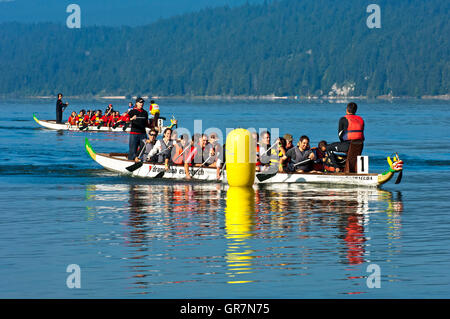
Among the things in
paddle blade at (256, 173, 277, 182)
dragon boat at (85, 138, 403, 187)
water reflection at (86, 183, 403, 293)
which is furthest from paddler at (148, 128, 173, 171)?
paddle blade at (256, 173, 277, 182)

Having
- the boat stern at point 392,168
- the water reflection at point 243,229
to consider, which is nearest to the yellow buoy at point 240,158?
the water reflection at point 243,229

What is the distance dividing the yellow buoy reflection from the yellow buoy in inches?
11.3

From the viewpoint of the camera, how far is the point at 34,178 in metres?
34.2

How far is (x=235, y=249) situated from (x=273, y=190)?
37.0 feet

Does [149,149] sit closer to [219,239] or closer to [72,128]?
[219,239]

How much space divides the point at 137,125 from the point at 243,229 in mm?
13175

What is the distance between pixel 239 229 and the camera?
68.4ft

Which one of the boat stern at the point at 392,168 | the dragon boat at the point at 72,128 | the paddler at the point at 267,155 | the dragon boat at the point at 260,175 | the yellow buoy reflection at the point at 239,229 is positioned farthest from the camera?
the dragon boat at the point at 72,128

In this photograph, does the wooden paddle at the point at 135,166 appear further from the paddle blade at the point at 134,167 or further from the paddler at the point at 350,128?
the paddler at the point at 350,128

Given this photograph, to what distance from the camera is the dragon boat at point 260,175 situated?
28.9 metres

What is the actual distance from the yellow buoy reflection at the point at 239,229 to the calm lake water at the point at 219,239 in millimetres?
30

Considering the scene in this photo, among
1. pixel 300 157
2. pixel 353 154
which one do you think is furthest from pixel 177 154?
pixel 353 154
